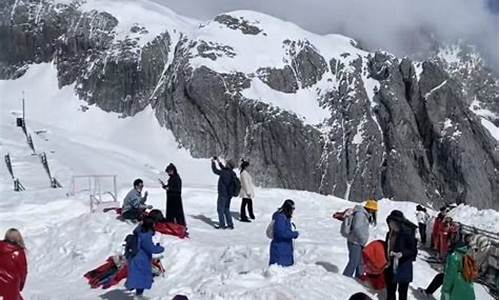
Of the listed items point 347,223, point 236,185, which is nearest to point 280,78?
point 236,185

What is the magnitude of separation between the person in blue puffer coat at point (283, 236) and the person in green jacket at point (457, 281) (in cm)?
315

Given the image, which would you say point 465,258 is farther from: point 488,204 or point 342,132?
point 488,204

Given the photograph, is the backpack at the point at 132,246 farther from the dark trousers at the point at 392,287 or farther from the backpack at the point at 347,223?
the dark trousers at the point at 392,287

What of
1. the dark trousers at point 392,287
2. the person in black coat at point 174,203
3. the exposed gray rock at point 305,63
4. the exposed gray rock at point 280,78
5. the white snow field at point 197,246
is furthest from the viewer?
the exposed gray rock at point 305,63

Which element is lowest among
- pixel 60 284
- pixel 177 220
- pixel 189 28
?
pixel 60 284

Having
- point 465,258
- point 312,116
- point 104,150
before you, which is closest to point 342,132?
point 312,116

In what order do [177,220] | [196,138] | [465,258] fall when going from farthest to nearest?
[196,138] < [177,220] < [465,258]

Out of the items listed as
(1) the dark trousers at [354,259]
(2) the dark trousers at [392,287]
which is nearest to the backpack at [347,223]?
(1) the dark trousers at [354,259]

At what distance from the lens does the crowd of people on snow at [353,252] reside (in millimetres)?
8164

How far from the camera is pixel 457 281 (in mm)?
8281

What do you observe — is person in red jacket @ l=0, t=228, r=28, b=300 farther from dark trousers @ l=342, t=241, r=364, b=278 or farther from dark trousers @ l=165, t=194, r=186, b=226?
dark trousers @ l=165, t=194, r=186, b=226

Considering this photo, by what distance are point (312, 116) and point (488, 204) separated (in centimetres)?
2410

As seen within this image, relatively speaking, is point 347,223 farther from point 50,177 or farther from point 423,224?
point 50,177

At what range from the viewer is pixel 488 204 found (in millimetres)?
73812
